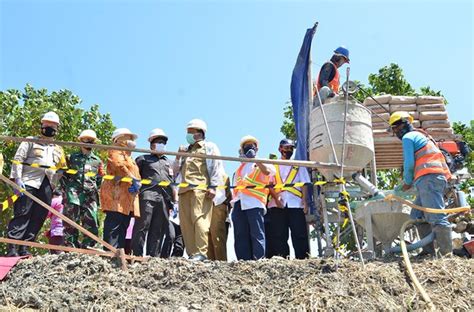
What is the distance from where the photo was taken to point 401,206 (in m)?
6.39

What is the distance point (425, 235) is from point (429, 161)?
951mm

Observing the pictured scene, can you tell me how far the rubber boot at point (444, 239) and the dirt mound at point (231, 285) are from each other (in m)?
0.28

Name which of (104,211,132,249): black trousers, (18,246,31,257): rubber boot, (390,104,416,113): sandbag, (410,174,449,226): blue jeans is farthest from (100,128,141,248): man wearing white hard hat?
(390,104,416,113): sandbag

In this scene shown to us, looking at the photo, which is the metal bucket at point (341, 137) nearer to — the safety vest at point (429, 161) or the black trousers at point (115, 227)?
the safety vest at point (429, 161)

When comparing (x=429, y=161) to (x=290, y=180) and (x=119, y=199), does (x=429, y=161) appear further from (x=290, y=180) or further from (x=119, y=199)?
(x=119, y=199)

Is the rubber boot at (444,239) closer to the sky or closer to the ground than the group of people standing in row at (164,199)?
closer to the ground

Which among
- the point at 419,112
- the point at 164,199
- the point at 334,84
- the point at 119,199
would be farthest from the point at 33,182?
the point at 419,112

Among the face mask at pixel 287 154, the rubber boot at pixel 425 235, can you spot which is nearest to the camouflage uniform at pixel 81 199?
the face mask at pixel 287 154

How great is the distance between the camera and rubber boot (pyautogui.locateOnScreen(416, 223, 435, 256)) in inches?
240

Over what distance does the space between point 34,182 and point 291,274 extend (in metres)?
3.36

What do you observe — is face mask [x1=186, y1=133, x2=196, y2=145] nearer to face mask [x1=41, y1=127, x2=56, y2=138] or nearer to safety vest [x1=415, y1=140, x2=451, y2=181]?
face mask [x1=41, y1=127, x2=56, y2=138]

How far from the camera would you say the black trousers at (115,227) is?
6.47m

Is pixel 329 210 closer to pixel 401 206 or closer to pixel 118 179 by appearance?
pixel 401 206

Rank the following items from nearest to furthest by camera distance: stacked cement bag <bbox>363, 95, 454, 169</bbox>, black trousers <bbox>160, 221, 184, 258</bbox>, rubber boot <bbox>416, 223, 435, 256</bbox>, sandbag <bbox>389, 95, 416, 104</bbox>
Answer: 1. rubber boot <bbox>416, 223, 435, 256</bbox>
2. black trousers <bbox>160, 221, 184, 258</bbox>
3. stacked cement bag <bbox>363, 95, 454, 169</bbox>
4. sandbag <bbox>389, 95, 416, 104</bbox>
